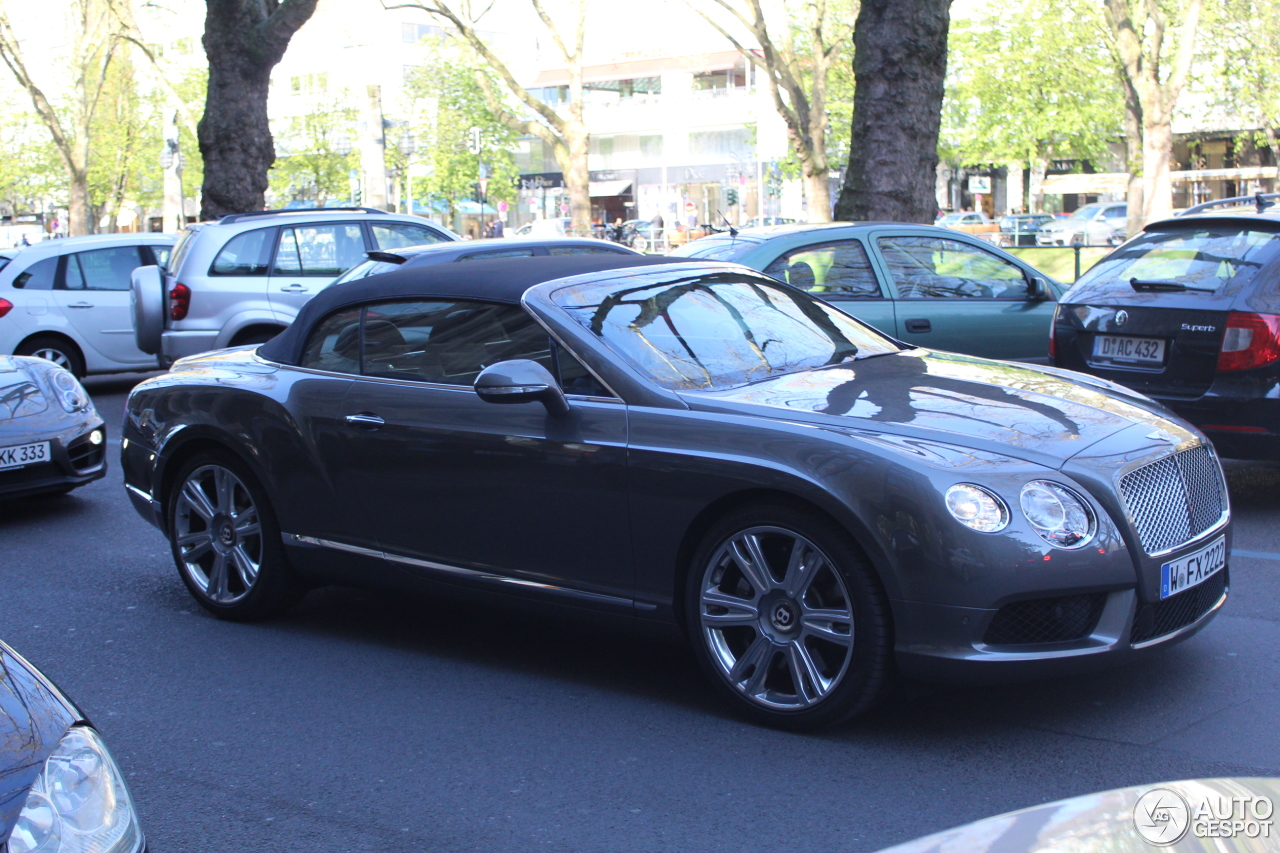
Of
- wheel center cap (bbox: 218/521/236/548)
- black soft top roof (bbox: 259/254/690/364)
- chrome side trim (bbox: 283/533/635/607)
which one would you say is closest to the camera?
chrome side trim (bbox: 283/533/635/607)

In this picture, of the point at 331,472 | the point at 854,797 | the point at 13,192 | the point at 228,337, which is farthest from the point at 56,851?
the point at 13,192

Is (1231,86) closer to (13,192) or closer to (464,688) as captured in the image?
(464,688)

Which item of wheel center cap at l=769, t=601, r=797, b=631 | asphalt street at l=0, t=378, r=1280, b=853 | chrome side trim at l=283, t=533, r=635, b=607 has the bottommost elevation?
asphalt street at l=0, t=378, r=1280, b=853

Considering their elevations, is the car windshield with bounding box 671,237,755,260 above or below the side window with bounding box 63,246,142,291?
above

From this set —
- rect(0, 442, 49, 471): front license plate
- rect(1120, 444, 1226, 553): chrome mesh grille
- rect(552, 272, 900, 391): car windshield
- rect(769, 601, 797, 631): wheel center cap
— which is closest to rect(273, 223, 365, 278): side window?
rect(0, 442, 49, 471): front license plate

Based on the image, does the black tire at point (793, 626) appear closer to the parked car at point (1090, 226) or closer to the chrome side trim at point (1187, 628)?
the chrome side trim at point (1187, 628)

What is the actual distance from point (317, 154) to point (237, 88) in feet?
131

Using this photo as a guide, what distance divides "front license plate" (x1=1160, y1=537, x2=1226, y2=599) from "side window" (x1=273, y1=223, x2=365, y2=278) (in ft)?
30.7

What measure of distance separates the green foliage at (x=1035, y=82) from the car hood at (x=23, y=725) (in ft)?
152

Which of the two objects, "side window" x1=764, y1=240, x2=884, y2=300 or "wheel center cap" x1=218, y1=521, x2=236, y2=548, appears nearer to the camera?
"wheel center cap" x1=218, y1=521, x2=236, y2=548

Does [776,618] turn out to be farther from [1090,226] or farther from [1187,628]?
[1090,226]

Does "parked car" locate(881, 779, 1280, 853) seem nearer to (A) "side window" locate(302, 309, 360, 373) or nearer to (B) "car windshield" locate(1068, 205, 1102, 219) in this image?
(A) "side window" locate(302, 309, 360, 373)

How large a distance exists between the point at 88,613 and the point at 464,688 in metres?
2.21

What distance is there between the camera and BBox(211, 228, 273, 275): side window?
1228cm
